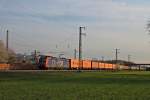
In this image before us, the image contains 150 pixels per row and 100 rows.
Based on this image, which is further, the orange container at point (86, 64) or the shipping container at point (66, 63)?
the orange container at point (86, 64)

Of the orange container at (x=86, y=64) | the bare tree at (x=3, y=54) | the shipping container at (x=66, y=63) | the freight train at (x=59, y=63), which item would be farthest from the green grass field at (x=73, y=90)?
the orange container at (x=86, y=64)

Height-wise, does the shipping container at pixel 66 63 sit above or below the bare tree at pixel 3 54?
below

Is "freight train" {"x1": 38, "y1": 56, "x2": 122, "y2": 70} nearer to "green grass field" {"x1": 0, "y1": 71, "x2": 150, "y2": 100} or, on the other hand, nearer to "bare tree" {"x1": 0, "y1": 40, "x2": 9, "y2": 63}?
"bare tree" {"x1": 0, "y1": 40, "x2": 9, "y2": 63}

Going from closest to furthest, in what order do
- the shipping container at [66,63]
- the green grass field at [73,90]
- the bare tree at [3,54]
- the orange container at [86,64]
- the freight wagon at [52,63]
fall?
1. the green grass field at [73,90]
2. the freight wagon at [52,63]
3. the shipping container at [66,63]
4. the bare tree at [3,54]
5. the orange container at [86,64]

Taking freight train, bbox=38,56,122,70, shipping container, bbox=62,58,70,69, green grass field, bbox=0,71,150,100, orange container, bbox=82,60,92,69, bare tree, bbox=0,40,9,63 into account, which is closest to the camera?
green grass field, bbox=0,71,150,100

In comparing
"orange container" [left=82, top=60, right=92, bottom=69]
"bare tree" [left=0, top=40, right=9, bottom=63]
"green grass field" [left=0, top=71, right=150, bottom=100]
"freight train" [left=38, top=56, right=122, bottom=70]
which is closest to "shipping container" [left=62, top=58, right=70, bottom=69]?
"freight train" [left=38, top=56, right=122, bottom=70]

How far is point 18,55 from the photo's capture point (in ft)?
500

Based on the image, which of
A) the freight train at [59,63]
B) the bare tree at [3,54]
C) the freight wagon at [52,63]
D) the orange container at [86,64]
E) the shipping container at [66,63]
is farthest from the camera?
the orange container at [86,64]

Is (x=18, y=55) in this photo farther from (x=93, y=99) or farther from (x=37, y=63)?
(x=93, y=99)

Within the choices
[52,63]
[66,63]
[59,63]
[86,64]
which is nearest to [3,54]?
[59,63]

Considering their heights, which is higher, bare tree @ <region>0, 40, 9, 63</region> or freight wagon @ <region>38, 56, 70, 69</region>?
Result: bare tree @ <region>0, 40, 9, 63</region>

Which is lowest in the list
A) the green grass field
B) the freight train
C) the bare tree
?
the green grass field

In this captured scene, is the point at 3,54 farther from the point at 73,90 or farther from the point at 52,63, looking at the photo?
the point at 73,90

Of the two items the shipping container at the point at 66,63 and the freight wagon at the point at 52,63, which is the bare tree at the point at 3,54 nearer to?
the freight wagon at the point at 52,63
